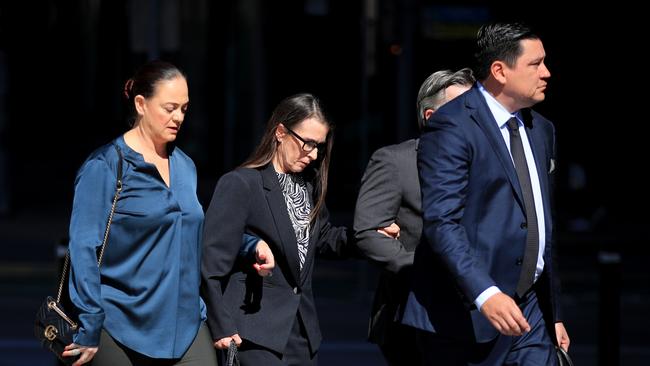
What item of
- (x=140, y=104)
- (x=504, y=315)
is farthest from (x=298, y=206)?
(x=504, y=315)

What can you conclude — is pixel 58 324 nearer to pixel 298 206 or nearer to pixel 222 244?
pixel 222 244

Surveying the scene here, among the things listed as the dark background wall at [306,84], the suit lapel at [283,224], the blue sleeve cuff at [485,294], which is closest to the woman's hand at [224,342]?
the suit lapel at [283,224]

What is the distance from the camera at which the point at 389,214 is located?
516 centimetres

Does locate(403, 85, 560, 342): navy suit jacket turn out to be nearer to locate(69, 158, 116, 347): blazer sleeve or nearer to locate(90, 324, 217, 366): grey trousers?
locate(90, 324, 217, 366): grey trousers

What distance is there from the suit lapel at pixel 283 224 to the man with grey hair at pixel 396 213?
0.27 meters

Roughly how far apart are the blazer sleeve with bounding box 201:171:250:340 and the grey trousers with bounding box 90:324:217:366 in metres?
0.10

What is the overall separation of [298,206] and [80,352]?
1120 mm

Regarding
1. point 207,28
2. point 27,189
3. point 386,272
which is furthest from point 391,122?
point 386,272

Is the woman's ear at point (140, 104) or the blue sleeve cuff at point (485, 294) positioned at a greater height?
the woman's ear at point (140, 104)

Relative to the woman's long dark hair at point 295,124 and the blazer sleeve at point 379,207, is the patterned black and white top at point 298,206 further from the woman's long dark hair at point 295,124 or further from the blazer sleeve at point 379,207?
the blazer sleeve at point 379,207

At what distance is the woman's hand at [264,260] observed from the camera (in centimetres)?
481

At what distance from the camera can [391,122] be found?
23.6 m

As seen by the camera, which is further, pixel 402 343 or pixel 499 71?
pixel 402 343

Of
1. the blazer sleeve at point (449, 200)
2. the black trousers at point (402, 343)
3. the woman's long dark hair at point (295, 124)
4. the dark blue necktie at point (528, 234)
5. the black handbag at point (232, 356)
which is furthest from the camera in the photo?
the black trousers at point (402, 343)
